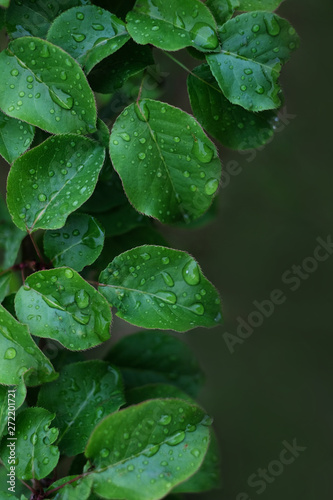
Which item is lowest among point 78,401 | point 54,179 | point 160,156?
point 78,401

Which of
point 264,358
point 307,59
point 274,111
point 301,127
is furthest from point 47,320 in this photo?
point 307,59

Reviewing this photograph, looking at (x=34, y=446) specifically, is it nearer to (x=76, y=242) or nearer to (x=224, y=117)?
(x=76, y=242)

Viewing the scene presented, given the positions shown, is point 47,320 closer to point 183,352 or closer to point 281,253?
point 183,352
